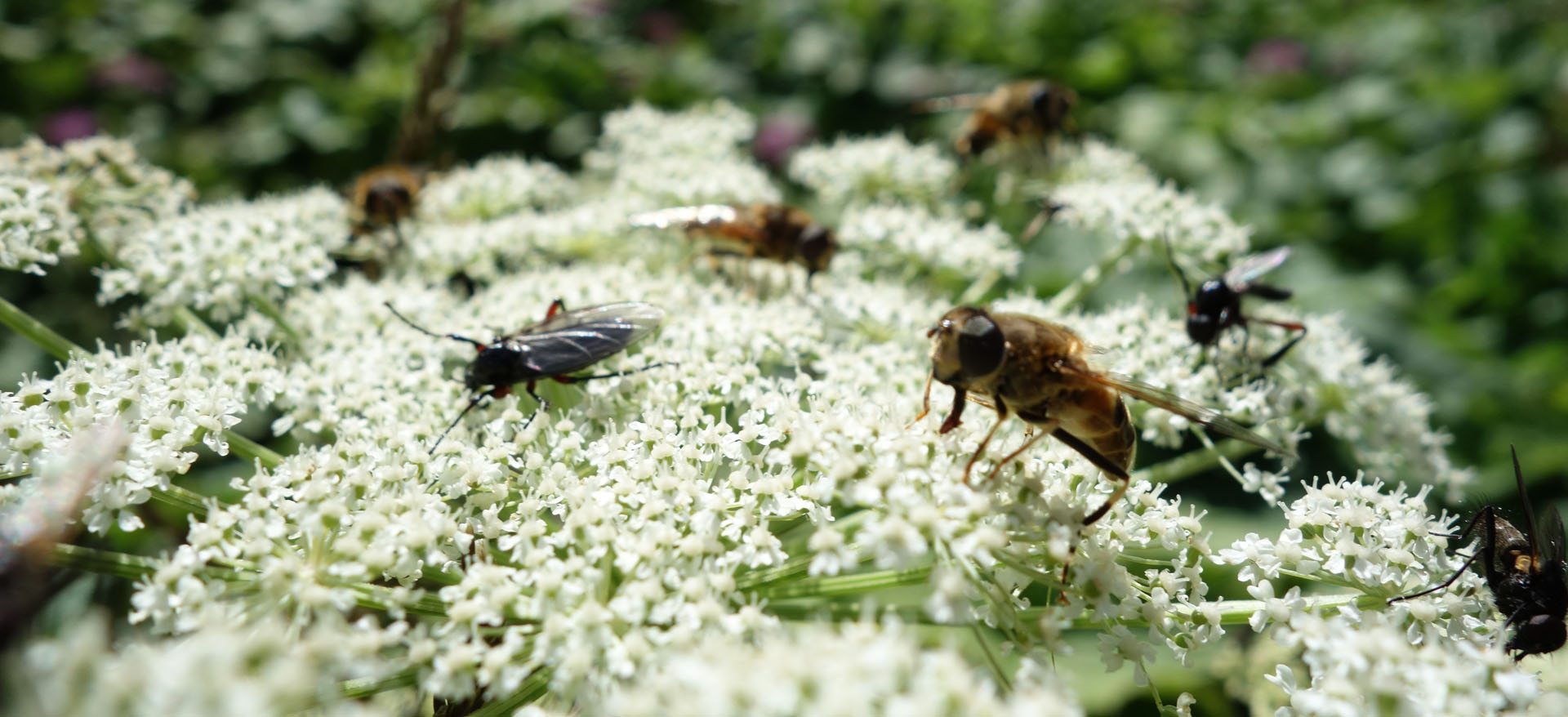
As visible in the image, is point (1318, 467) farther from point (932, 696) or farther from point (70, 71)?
point (70, 71)

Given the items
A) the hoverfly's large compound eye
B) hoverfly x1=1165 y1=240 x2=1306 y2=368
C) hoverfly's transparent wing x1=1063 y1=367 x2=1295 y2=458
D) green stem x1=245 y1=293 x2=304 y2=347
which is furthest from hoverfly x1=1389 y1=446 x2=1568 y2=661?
green stem x1=245 y1=293 x2=304 y2=347

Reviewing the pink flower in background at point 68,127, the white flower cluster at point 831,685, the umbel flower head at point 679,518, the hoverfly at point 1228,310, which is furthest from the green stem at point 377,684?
the pink flower in background at point 68,127

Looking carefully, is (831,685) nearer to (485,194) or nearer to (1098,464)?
(1098,464)

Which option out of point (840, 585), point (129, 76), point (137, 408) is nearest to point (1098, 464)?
point (840, 585)

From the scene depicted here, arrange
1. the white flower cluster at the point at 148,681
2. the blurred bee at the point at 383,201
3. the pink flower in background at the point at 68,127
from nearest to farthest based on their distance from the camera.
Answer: the white flower cluster at the point at 148,681 < the blurred bee at the point at 383,201 < the pink flower in background at the point at 68,127

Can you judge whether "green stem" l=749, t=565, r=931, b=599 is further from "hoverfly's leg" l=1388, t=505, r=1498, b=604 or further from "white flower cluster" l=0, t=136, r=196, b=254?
"white flower cluster" l=0, t=136, r=196, b=254

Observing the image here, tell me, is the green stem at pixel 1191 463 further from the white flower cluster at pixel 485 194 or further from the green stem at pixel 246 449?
the white flower cluster at pixel 485 194

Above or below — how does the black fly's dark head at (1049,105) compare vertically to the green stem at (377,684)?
above
